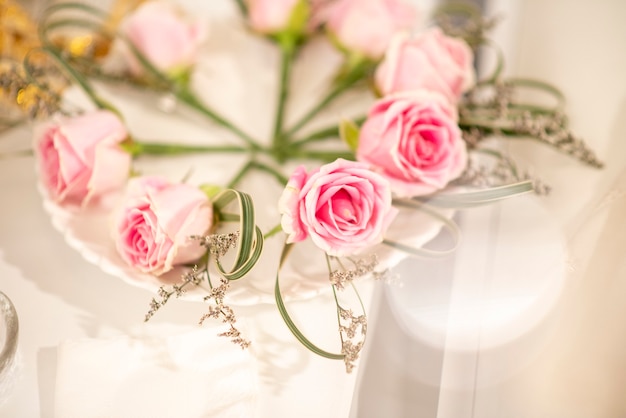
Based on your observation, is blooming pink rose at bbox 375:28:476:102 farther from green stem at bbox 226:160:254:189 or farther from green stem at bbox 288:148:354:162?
green stem at bbox 226:160:254:189

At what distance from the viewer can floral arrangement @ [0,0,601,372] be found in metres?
0.45

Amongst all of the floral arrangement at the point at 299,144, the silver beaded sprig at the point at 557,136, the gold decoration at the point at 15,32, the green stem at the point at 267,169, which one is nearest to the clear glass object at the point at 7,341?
the floral arrangement at the point at 299,144

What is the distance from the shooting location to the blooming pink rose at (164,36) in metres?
0.67

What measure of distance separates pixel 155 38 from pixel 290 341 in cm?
45

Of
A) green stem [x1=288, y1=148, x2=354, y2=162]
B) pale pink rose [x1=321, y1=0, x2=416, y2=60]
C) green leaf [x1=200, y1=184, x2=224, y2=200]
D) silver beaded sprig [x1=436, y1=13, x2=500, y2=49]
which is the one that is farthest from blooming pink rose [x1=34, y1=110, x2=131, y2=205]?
silver beaded sprig [x1=436, y1=13, x2=500, y2=49]

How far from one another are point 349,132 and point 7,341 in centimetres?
42

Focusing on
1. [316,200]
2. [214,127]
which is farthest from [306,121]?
[316,200]

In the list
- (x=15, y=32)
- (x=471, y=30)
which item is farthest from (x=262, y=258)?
(x=15, y=32)

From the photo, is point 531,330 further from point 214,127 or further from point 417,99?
point 214,127

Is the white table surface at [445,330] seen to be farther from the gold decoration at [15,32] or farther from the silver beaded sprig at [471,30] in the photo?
the gold decoration at [15,32]

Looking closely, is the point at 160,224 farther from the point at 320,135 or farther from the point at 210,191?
the point at 320,135

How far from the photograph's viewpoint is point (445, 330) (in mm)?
533

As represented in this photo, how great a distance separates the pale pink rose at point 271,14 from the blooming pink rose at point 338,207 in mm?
347

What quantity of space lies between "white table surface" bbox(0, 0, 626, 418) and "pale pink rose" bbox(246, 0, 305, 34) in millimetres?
403
